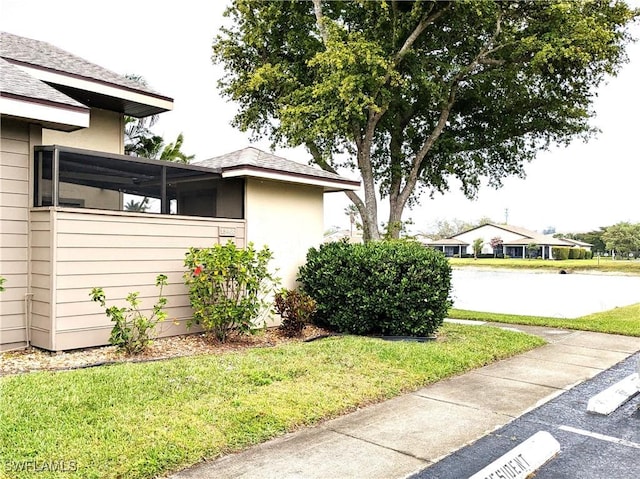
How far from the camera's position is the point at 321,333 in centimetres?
839

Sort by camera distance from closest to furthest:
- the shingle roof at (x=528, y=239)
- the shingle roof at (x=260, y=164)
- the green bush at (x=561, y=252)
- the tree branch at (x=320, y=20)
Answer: the shingle roof at (x=260, y=164), the tree branch at (x=320, y=20), the green bush at (x=561, y=252), the shingle roof at (x=528, y=239)

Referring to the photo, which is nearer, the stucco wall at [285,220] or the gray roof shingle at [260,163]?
the gray roof shingle at [260,163]

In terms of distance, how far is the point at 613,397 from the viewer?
16.3 ft

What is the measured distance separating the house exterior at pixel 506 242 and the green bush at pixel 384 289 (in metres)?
54.4

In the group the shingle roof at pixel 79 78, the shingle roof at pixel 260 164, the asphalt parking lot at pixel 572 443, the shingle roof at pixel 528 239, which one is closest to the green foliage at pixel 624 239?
the shingle roof at pixel 528 239

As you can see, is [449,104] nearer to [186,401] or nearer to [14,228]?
[14,228]

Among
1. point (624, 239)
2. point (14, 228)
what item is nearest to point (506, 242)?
point (624, 239)

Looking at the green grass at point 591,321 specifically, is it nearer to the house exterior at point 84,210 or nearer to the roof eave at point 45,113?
the house exterior at point 84,210

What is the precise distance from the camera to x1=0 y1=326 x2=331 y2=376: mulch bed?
18.4 ft

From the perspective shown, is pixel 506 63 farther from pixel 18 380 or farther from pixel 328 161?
pixel 18 380

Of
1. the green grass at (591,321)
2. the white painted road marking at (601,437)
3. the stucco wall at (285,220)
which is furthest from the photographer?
the green grass at (591,321)

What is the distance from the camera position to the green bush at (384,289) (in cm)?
777

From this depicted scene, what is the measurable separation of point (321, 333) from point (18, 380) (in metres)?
4.64

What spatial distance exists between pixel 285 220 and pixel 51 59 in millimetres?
4710
